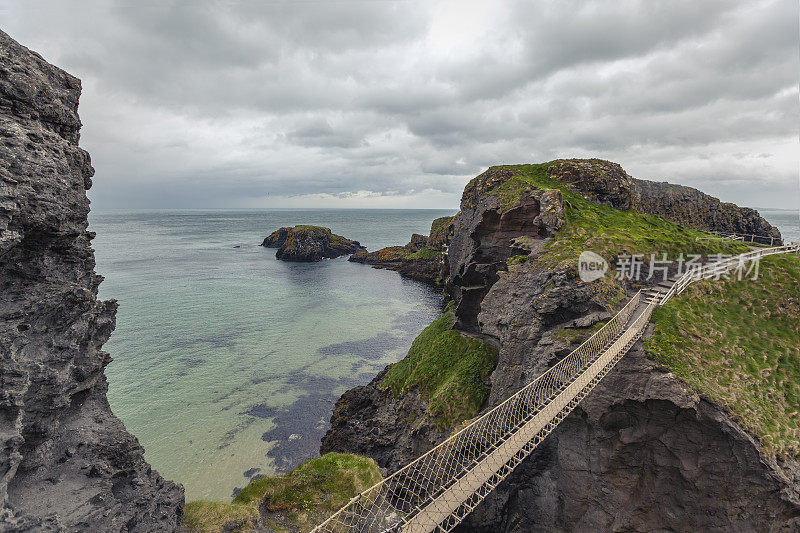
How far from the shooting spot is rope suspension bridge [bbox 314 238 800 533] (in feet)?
34.0

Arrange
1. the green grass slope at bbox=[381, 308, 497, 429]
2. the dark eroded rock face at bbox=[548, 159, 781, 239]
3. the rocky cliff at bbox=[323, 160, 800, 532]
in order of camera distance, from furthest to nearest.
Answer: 1. the dark eroded rock face at bbox=[548, 159, 781, 239]
2. the green grass slope at bbox=[381, 308, 497, 429]
3. the rocky cliff at bbox=[323, 160, 800, 532]

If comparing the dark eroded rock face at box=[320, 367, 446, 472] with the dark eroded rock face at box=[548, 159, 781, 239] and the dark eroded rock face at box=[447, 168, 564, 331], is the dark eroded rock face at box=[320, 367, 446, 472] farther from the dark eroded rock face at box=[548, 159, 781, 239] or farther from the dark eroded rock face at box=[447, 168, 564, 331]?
the dark eroded rock face at box=[548, 159, 781, 239]

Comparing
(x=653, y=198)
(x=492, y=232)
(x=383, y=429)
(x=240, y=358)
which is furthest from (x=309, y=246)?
(x=383, y=429)

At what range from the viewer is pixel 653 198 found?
5528 centimetres

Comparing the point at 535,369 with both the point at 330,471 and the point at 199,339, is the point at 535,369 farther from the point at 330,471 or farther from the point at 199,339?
the point at 199,339

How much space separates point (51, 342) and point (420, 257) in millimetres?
82750

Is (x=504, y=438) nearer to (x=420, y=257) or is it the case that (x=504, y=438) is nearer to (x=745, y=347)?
(x=745, y=347)

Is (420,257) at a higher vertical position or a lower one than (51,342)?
lower

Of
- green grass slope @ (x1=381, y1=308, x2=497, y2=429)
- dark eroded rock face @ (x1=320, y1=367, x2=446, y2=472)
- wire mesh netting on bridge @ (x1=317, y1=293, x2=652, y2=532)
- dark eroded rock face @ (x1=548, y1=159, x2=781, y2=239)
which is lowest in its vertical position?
dark eroded rock face @ (x1=320, y1=367, x2=446, y2=472)

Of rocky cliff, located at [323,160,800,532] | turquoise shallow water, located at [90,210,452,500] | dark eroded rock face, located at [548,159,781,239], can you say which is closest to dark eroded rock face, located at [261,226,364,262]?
turquoise shallow water, located at [90,210,452,500]

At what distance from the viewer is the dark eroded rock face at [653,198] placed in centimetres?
3050

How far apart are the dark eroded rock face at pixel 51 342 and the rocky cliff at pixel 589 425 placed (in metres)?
15.7

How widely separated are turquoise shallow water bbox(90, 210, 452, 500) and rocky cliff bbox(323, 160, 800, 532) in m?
5.34

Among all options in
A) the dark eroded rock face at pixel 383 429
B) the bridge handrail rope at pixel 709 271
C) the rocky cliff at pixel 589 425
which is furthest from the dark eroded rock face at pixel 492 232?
the dark eroded rock face at pixel 383 429
